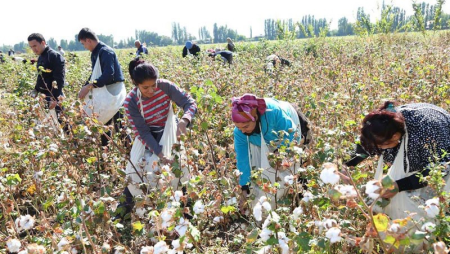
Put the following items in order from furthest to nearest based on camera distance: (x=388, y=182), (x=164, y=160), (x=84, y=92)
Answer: (x=84, y=92) → (x=164, y=160) → (x=388, y=182)

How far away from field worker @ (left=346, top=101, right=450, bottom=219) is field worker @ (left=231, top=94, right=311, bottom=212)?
15.2 inches

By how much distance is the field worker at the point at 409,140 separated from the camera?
1811 mm

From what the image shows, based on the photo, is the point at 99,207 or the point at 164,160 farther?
the point at 164,160

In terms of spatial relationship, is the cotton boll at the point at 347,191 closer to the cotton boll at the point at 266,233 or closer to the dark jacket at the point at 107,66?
the cotton boll at the point at 266,233

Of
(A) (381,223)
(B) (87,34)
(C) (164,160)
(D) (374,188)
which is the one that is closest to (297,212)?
(A) (381,223)

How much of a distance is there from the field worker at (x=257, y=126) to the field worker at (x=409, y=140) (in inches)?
15.2

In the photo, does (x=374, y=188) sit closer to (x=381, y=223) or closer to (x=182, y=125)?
(x=381, y=223)

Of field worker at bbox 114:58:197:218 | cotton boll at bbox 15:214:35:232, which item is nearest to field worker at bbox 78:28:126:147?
field worker at bbox 114:58:197:218

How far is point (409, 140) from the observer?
186 cm

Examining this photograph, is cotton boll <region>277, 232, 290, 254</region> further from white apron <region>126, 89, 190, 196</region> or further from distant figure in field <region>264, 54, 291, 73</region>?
distant figure in field <region>264, 54, 291, 73</region>

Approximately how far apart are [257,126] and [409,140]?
85cm

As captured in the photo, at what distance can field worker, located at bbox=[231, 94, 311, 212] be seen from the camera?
7.03 feet

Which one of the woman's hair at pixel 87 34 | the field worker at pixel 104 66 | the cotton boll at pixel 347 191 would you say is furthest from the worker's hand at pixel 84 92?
the cotton boll at pixel 347 191

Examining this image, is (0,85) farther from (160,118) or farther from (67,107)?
(160,118)
